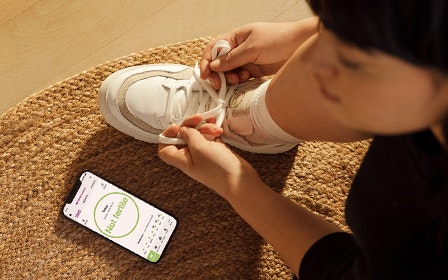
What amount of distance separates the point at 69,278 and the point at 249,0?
53cm

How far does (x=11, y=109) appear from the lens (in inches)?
29.1

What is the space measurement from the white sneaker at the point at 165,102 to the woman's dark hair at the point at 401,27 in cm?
34

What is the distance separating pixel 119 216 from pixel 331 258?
0.32 meters

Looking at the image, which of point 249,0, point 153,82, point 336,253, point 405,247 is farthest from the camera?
point 249,0

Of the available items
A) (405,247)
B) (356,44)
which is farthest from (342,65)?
(405,247)

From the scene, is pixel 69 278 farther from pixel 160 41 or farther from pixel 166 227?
pixel 160 41

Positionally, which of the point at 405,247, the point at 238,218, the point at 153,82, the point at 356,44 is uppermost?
the point at 356,44

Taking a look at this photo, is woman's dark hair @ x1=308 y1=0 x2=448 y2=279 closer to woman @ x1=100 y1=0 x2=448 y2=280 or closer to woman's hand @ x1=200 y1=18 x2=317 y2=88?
woman @ x1=100 y1=0 x2=448 y2=280

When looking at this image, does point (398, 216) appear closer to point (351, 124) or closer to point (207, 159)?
point (351, 124)

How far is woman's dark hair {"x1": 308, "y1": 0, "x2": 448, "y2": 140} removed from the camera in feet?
0.97

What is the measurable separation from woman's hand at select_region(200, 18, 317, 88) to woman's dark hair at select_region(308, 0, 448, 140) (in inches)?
12.6

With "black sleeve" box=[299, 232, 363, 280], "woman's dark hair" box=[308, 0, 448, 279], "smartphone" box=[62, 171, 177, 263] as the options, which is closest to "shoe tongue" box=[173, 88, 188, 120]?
"smartphone" box=[62, 171, 177, 263]

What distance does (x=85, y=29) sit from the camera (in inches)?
30.8

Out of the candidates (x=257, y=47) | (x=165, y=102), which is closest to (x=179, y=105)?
(x=165, y=102)
